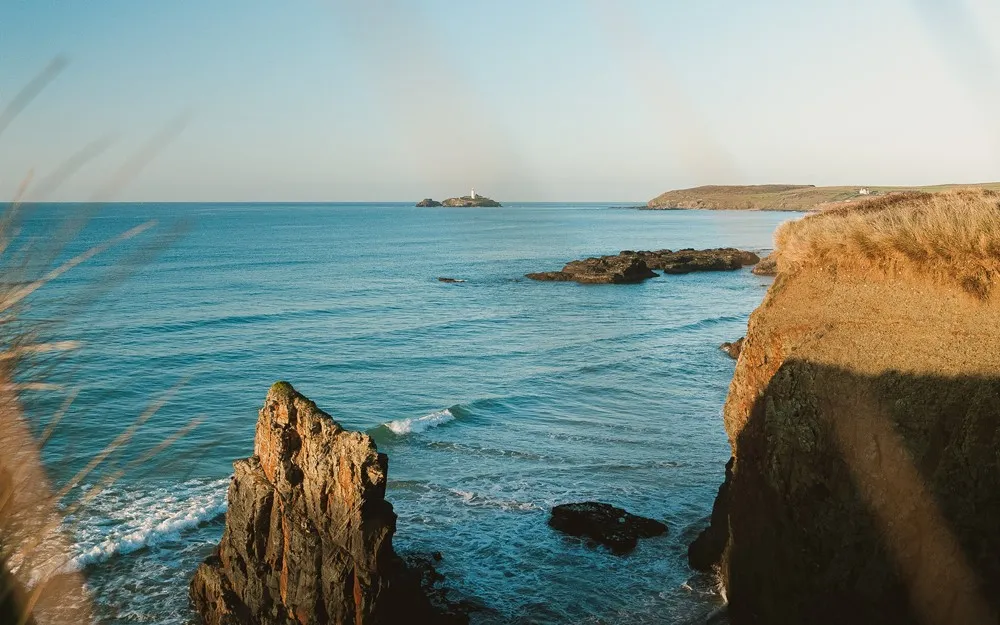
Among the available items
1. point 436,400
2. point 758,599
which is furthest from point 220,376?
point 758,599

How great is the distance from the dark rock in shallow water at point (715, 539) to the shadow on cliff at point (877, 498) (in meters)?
3.31

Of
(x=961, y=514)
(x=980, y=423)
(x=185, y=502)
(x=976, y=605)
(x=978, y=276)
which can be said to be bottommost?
(x=185, y=502)

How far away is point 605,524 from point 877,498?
8158 millimetres

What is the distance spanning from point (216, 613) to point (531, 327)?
33533 millimetres

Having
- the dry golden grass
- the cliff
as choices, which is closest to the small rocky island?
the dry golden grass

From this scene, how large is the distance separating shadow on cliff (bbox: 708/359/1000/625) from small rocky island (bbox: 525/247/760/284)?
57556mm

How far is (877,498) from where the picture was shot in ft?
35.9

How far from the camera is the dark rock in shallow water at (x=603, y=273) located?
69938 millimetres

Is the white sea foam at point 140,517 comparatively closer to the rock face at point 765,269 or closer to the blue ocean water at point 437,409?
the blue ocean water at point 437,409

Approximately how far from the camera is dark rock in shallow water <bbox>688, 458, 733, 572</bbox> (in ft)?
52.6

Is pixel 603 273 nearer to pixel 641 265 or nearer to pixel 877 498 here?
pixel 641 265

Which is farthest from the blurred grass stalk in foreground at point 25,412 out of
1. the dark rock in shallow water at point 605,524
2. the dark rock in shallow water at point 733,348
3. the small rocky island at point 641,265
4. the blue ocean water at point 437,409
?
the small rocky island at point 641,265

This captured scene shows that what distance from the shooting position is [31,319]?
232 centimetres

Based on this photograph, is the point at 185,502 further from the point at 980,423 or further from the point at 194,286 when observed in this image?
the point at 194,286
